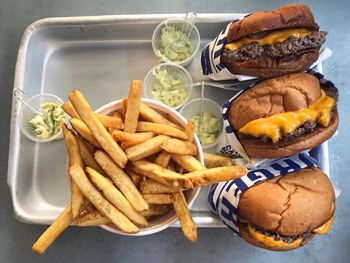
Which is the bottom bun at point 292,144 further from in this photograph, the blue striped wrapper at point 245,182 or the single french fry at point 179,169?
the single french fry at point 179,169

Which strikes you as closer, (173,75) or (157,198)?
(157,198)

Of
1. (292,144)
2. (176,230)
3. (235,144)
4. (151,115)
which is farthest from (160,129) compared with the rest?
(176,230)

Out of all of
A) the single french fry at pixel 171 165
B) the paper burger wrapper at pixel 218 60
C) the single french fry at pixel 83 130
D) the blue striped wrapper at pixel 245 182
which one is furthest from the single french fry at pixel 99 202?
the paper burger wrapper at pixel 218 60

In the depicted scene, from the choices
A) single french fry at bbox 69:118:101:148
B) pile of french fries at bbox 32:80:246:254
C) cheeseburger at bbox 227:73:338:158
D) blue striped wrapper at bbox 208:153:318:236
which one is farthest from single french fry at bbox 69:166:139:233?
cheeseburger at bbox 227:73:338:158

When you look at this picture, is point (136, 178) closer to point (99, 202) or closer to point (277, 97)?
point (99, 202)

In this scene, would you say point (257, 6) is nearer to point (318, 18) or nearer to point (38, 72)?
point (318, 18)

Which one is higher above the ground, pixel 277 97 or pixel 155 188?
pixel 277 97

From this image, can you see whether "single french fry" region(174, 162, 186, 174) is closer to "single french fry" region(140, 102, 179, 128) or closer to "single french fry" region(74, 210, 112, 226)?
"single french fry" region(140, 102, 179, 128)
